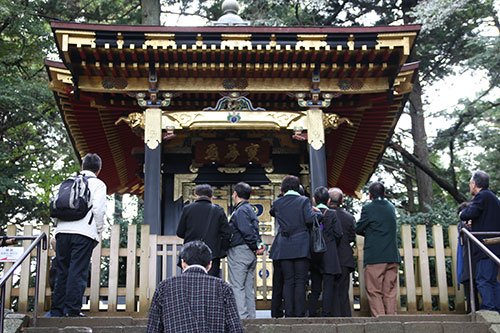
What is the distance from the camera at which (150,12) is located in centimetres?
1923

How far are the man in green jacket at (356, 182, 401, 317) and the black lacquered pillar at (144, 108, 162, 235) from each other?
3.38m

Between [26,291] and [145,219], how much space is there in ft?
7.81

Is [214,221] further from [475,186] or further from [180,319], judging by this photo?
[475,186]

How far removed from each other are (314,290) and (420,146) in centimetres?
1379

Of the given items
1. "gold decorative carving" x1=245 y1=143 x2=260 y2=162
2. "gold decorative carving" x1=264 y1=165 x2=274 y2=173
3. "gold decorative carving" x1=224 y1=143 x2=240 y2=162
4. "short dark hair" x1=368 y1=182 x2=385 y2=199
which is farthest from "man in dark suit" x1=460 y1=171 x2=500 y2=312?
"gold decorative carving" x1=224 y1=143 x2=240 y2=162

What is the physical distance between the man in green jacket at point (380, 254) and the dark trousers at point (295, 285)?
108cm

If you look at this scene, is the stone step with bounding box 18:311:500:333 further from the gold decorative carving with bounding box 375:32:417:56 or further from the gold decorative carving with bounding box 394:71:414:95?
the gold decorative carving with bounding box 394:71:414:95

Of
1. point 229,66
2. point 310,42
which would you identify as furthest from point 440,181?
point 229,66

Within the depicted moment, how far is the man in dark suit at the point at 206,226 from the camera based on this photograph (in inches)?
261

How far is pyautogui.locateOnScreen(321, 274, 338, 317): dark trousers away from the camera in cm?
693

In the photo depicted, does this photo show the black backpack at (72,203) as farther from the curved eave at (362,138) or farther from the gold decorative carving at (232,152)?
the curved eave at (362,138)

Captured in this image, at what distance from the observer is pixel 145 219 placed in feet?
29.5

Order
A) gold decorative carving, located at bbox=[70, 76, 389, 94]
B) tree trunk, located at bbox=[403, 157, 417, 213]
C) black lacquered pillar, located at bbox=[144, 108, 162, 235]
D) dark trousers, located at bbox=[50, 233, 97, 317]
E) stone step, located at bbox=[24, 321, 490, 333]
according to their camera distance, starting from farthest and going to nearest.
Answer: tree trunk, located at bbox=[403, 157, 417, 213] < gold decorative carving, located at bbox=[70, 76, 389, 94] < black lacquered pillar, located at bbox=[144, 108, 162, 235] < dark trousers, located at bbox=[50, 233, 97, 317] < stone step, located at bbox=[24, 321, 490, 333]

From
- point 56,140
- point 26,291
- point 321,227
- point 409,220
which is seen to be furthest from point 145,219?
point 56,140
